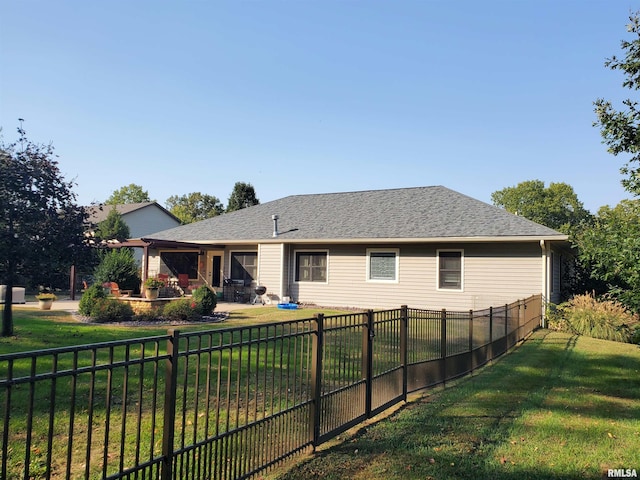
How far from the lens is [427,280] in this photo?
15789 millimetres

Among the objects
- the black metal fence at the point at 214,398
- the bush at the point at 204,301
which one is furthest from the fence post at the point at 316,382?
the bush at the point at 204,301

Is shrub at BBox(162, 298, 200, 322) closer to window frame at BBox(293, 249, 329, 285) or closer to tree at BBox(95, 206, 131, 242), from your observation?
window frame at BBox(293, 249, 329, 285)

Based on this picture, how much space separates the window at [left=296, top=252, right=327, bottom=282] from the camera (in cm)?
1777

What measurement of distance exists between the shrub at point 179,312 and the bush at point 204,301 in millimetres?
359

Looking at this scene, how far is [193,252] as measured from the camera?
68.9ft

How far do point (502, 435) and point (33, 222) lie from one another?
970cm

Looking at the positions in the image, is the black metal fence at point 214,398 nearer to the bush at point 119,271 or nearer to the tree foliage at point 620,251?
the tree foliage at point 620,251

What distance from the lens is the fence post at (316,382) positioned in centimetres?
387

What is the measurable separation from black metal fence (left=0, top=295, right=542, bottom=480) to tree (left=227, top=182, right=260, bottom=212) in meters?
33.1

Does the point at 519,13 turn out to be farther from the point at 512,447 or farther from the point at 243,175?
the point at 243,175

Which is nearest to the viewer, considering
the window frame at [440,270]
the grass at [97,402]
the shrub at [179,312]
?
the grass at [97,402]

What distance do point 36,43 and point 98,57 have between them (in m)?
1.49

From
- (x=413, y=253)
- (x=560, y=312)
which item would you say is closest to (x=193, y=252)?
(x=413, y=253)

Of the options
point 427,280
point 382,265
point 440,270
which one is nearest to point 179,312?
point 382,265
